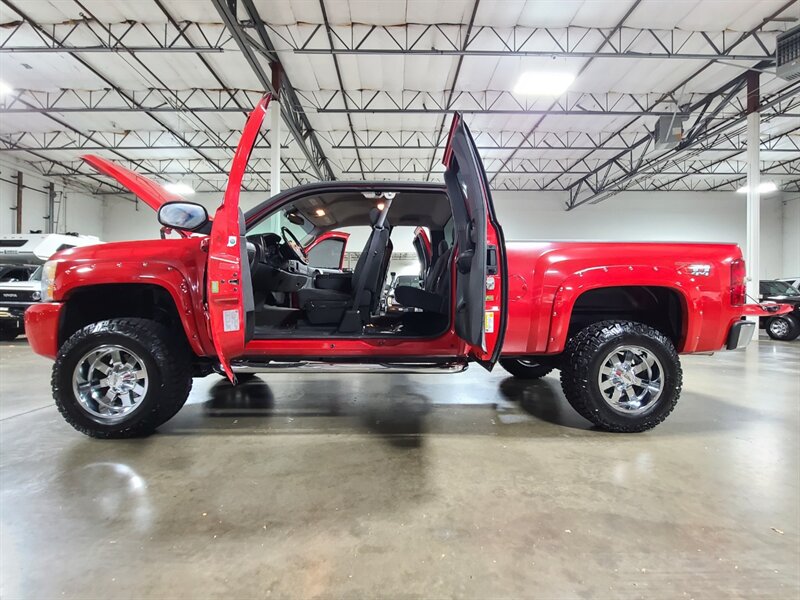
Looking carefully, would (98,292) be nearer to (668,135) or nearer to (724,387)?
(724,387)

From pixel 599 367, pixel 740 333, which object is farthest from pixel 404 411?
pixel 740 333

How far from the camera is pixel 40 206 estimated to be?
49.6 feet

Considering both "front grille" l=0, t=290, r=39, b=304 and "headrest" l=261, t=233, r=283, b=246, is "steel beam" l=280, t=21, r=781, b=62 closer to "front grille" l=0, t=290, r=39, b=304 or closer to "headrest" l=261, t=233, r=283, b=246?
"headrest" l=261, t=233, r=283, b=246

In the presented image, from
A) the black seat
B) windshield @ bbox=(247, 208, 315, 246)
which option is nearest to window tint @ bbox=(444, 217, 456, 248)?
the black seat

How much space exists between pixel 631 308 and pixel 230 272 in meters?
2.74

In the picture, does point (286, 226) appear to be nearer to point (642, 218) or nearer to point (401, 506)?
point (401, 506)

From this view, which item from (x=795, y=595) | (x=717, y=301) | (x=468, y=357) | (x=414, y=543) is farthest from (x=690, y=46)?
(x=414, y=543)

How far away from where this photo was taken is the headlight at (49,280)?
2420 mm

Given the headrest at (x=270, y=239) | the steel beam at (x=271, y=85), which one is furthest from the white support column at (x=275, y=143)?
the headrest at (x=270, y=239)

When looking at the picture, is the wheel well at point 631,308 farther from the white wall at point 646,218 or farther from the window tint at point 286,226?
the white wall at point 646,218

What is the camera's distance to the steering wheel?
125 inches

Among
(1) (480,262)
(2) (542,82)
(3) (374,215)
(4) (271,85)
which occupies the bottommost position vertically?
(1) (480,262)

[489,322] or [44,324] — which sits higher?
[489,322]

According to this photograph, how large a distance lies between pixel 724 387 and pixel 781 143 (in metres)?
13.6
